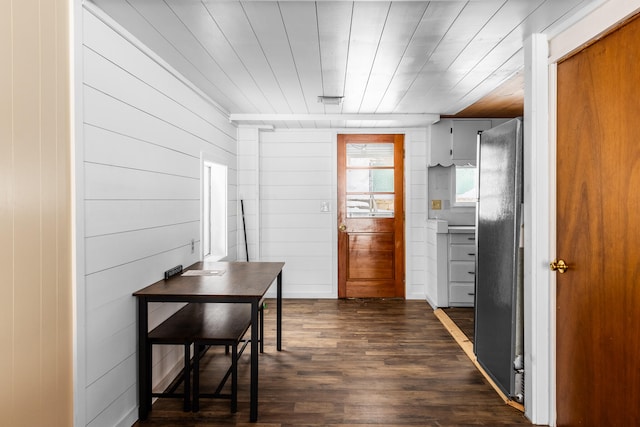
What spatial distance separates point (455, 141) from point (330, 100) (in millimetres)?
1887

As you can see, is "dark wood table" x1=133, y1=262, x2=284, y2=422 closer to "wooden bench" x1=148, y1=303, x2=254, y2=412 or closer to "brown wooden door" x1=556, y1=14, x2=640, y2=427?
"wooden bench" x1=148, y1=303, x2=254, y2=412

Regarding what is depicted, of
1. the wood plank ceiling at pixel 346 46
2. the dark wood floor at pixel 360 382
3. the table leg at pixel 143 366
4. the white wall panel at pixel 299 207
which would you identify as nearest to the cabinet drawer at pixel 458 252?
the dark wood floor at pixel 360 382

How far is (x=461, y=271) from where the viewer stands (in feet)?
15.4

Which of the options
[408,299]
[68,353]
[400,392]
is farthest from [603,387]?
[408,299]

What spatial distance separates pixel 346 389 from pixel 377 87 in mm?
2349

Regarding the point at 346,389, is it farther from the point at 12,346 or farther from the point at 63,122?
the point at 63,122

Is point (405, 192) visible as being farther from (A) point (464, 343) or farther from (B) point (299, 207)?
(A) point (464, 343)

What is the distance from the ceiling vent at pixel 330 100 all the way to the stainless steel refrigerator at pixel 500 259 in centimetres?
132

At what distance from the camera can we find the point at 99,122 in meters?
2.01

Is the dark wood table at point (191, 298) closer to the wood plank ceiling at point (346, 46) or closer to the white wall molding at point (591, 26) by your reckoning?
the wood plank ceiling at point (346, 46)

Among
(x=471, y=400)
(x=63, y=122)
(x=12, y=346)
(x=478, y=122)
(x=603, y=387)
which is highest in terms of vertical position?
(x=478, y=122)

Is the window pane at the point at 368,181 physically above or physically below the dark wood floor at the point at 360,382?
above

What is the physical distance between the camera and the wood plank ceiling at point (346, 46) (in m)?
2.01

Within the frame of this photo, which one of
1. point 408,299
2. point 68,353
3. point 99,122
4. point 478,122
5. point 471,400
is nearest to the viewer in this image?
point 68,353
